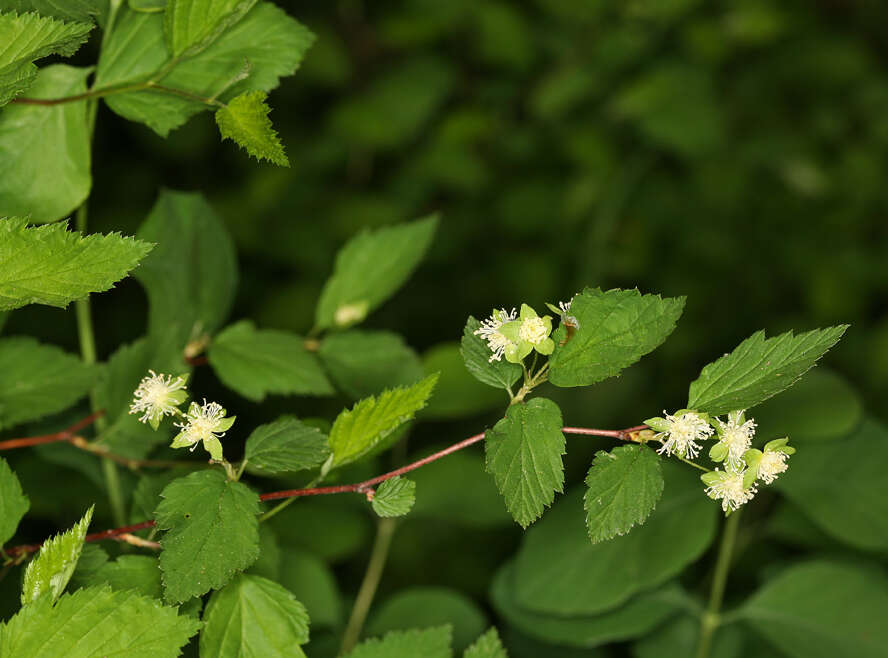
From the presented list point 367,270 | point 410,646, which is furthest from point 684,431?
point 367,270

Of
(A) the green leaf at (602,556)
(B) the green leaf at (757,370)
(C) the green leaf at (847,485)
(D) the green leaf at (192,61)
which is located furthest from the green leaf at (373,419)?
(C) the green leaf at (847,485)

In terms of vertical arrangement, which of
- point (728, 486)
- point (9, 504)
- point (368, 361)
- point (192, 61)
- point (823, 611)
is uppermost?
point (192, 61)

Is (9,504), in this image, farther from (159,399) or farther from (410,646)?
(410,646)

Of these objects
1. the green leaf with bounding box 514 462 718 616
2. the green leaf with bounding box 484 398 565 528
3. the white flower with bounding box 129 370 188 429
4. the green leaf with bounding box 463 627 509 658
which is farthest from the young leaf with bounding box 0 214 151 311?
the green leaf with bounding box 514 462 718 616

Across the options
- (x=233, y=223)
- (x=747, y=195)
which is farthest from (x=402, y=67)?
(x=747, y=195)

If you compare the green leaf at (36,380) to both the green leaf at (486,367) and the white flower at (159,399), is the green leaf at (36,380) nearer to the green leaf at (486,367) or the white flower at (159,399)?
the white flower at (159,399)
